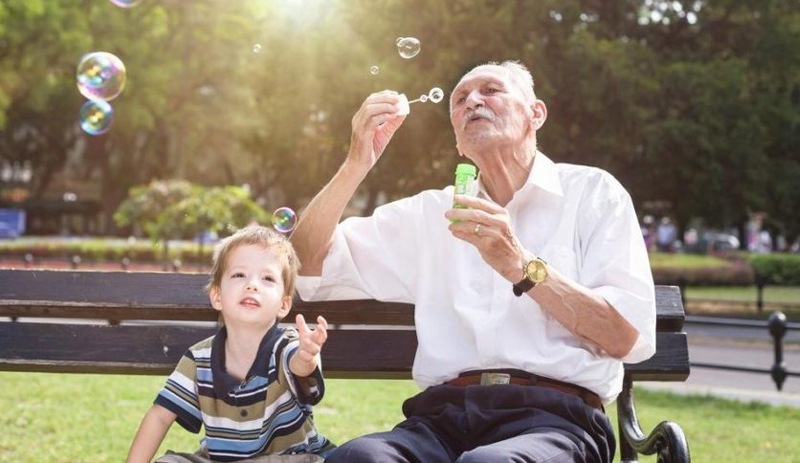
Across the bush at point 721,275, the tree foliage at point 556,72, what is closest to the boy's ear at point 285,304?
the tree foliage at point 556,72

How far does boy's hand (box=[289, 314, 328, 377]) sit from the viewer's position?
2932 millimetres

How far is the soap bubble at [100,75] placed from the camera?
6383 millimetres

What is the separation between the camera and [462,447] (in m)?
3.27

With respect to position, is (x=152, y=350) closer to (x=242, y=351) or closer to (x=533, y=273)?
(x=242, y=351)

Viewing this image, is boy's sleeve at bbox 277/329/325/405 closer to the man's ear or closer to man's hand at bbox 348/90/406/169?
man's hand at bbox 348/90/406/169

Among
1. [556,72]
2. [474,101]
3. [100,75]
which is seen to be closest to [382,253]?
[474,101]

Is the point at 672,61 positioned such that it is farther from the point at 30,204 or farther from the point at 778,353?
the point at 30,204

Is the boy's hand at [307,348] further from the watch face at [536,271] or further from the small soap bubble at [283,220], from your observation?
the small soap bubble at [283,220]

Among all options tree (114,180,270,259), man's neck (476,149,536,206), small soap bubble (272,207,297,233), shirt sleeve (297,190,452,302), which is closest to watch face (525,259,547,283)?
man's neck (476,149,536,206)

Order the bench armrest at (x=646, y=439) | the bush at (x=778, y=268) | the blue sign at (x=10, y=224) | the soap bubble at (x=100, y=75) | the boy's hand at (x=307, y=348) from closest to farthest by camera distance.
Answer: the bench armrest at (x=646, y=439)
the boy's hand at (x=307, y=348)
the soap bubble at (x=100, y=75)
the bush at (x=778, y=268)
the blue sign at (x=10, y=224)

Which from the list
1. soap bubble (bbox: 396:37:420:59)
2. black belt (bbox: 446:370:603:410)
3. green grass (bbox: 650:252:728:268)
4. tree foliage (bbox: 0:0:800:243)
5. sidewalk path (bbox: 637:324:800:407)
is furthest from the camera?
green grass (bbox: 650:252:728:268)

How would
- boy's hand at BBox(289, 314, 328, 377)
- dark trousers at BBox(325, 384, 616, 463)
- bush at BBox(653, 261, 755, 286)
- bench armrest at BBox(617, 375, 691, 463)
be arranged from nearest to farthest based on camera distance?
bench armrest at BBox(617, 375, 691, 463) < boy's hand at BBox(289, 314, 328, 377) < dark trousers at BBox(325, 384, 616, 463) < bush at BBox(653, 261, 755, 286)

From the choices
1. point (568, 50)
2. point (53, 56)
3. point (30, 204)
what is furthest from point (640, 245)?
point (30, 204)

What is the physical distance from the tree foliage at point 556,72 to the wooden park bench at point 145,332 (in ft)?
51.6
